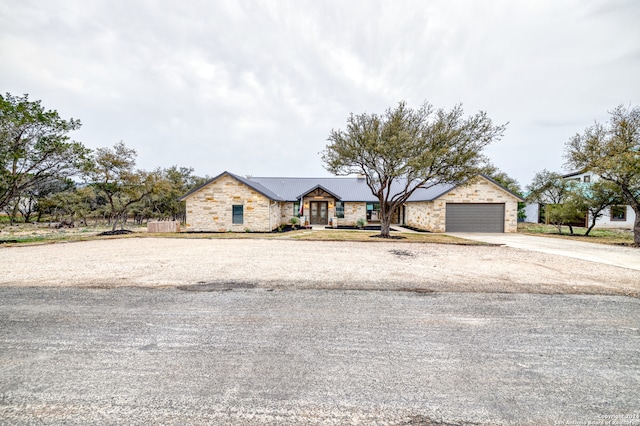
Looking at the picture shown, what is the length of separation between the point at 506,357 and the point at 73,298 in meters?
7.22

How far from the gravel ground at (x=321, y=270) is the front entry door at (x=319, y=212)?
1616 centimetres

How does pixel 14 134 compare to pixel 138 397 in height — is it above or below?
above

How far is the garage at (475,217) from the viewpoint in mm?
21281

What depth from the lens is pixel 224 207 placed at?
66.4 feet

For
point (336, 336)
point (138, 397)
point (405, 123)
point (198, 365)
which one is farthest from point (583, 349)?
point (405, 123)

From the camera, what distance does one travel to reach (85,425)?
213cm

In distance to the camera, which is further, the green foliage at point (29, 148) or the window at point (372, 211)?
the window at point (372, 211)

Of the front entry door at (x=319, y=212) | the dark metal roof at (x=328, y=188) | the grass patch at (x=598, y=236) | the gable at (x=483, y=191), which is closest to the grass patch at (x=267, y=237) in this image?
the gable at (x=483, y=191)

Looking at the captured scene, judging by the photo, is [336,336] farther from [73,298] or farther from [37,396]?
[73,298]

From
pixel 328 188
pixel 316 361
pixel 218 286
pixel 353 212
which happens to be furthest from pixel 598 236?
pixel 218 286

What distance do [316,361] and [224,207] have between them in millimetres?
18746

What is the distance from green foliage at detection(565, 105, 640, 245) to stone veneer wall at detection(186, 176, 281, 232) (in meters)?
19.9

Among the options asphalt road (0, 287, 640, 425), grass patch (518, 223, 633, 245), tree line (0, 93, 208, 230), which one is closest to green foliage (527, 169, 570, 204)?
grass patch (518, 223, 633, 245)

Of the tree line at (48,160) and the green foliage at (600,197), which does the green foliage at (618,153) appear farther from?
the tree line at (48,160)
